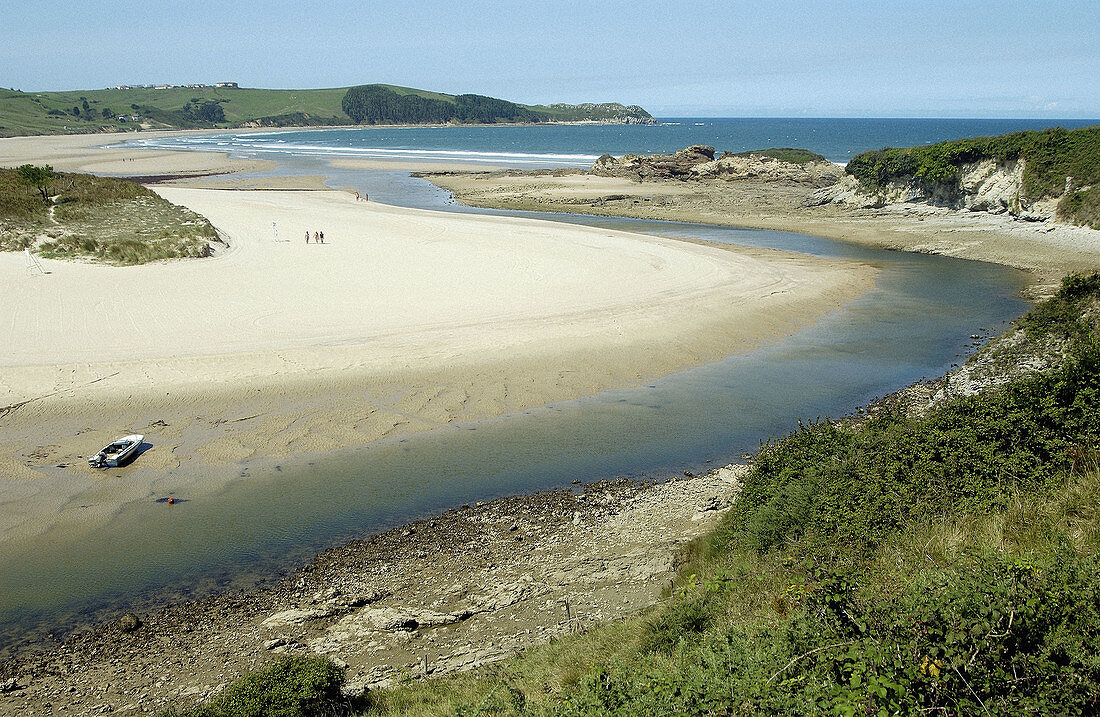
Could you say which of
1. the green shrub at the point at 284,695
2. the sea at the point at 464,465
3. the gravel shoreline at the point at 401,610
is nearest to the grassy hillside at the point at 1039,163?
the sea at the point at 464,465

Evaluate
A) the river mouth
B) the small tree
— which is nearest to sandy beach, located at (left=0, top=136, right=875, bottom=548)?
the river mouth

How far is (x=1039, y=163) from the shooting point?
3731 cm

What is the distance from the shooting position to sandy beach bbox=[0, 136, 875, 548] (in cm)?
1446

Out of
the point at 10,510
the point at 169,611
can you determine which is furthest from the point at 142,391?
the point at 169,611

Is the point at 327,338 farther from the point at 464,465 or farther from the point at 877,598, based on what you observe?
the point at 877,598

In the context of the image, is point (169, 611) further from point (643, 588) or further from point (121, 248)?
point (121, 248)

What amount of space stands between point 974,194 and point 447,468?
1599 inches

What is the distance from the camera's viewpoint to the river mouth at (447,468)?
10055mm

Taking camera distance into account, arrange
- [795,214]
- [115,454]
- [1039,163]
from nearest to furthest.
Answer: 1. [115,454]
2. [1039,163]
3. [795,214]

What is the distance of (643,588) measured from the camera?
9.07 m

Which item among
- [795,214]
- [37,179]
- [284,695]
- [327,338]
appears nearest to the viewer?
[284,695]

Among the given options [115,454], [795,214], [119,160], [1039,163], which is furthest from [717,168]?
[119,160]

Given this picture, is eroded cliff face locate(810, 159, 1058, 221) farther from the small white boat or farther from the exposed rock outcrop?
the small white boat

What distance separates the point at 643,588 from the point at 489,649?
224cm
